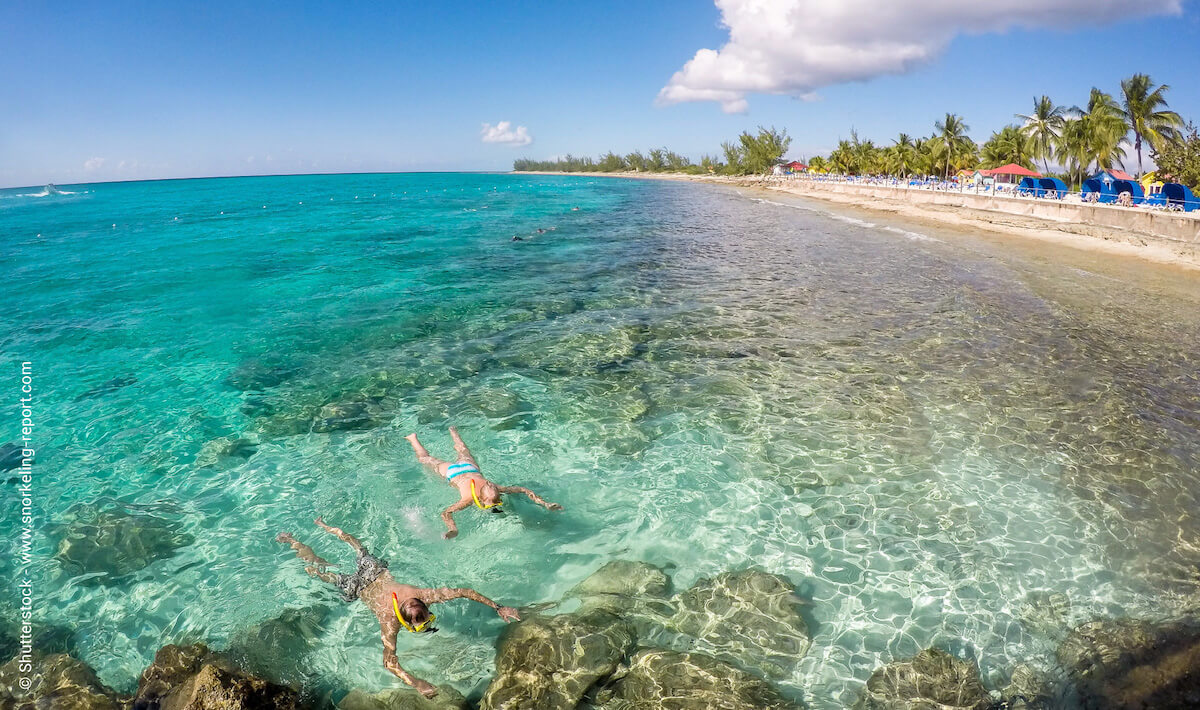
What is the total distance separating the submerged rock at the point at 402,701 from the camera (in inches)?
227

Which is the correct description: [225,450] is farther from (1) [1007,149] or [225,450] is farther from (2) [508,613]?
(1) [1007,149]

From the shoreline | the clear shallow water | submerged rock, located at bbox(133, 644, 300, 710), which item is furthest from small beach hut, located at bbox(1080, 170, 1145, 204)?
submerged rock, located at bbox(133, 644, 300, 710)

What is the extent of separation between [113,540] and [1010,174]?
67695 millimetres

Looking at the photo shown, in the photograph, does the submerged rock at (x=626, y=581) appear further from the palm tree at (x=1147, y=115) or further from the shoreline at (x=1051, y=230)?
the palm tree at (x=1147, y=115)

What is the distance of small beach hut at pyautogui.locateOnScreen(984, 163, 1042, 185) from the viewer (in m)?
53.5

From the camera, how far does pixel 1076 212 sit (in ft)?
119

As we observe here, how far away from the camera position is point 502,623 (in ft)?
23.1

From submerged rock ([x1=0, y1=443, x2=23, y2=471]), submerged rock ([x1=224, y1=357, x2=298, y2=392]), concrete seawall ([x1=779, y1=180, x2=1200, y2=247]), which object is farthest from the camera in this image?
concrete seawall ([x1=779, y1=180, x2=1200, y2=247])

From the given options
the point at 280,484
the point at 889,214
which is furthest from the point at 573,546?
the point at 889,214

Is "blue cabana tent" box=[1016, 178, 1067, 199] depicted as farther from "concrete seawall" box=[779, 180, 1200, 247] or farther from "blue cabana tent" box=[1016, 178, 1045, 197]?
"concrete seawall" box=[779, 180, 1200, 247]

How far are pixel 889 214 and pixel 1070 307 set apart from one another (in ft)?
123

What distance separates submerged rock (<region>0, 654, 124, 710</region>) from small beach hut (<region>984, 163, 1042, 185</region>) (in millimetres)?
65696

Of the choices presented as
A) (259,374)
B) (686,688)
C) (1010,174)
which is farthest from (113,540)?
(1010,174)

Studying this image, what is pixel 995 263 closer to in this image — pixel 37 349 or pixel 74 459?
pixel 74 459
